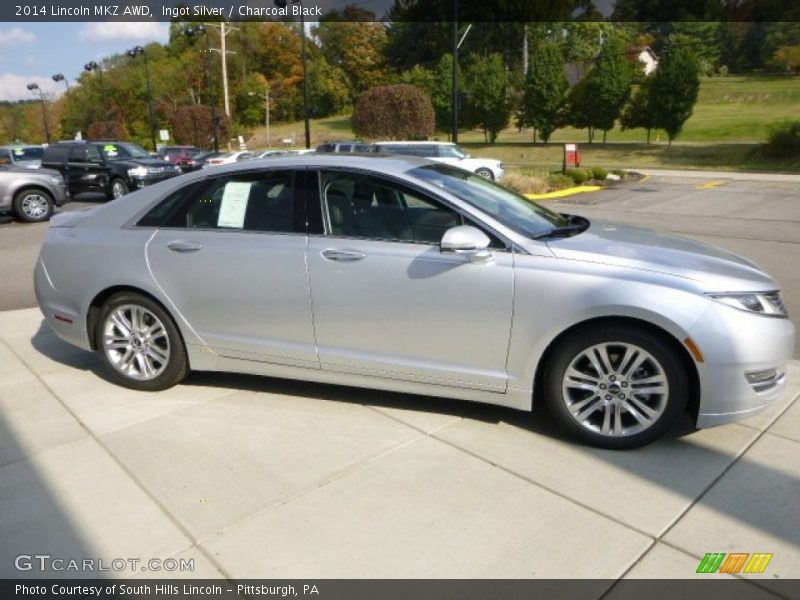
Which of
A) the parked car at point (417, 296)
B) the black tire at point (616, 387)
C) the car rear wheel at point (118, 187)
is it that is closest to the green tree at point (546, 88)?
the car rear wheel at point (118, 187)

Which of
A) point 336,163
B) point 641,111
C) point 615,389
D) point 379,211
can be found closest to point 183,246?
point 336,163

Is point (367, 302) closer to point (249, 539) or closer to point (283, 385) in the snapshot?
point (283, 385)

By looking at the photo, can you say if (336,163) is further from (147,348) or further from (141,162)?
(141,162)

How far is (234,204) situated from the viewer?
13.4ft

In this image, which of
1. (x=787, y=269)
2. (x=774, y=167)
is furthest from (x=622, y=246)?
(x=774, y=167)

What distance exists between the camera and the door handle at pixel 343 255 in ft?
12.0

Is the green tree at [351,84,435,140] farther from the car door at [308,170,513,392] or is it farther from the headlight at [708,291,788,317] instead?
the headlight at [708,291,788,317]

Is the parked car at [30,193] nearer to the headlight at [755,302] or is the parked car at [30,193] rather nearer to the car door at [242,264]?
the car door at [242,264]

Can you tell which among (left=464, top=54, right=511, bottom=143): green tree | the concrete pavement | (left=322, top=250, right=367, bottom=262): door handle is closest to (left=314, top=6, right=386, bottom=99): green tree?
(left=464, top=54, right=511, bottom=143): green tree

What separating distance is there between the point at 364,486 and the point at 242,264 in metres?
1.57

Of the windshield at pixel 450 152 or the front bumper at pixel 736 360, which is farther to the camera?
the windshield at pixel 450 152

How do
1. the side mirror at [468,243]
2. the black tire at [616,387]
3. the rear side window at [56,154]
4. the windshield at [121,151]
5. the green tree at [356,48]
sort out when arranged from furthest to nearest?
the green tree at [356,48], the rear side window at [56,154], the windshield at [121,151], the side mirror at [468,243], the black tire at [616,387]

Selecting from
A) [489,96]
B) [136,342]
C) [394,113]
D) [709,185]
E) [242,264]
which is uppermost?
[489,96]

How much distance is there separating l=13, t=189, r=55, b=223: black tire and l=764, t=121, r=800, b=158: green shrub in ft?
105
